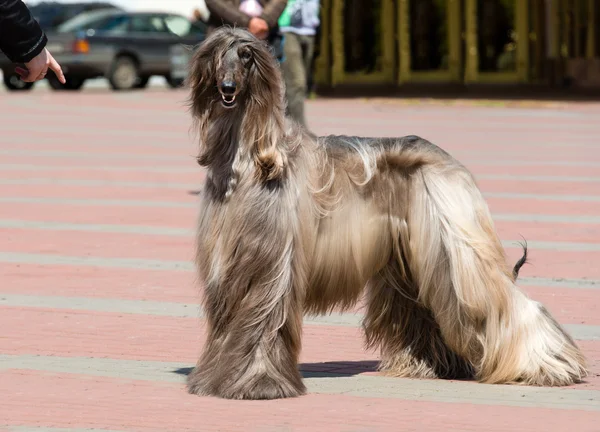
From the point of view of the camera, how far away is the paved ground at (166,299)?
18.9ft

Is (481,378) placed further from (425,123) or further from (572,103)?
(572,103)

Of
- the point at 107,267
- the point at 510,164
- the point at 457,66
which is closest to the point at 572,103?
the point at 457,66

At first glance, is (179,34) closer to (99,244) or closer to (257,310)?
(99,244)

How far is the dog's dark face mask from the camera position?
588cm

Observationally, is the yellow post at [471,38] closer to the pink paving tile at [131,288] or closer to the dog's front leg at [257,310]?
the pink paving tile at [131,288]

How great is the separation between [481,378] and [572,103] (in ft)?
67.8

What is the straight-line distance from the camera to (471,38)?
33.5 meters

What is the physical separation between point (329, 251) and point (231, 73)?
32.9 inches

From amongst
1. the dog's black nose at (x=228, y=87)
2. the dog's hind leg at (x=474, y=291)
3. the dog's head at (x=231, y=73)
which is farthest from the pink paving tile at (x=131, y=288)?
the dog's black nose at (x=228, y=87)

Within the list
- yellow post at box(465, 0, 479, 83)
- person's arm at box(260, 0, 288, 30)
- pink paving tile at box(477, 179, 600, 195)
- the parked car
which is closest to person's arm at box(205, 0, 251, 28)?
person's arm at box(260, 0, 288, 30)

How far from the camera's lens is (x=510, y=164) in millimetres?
16031

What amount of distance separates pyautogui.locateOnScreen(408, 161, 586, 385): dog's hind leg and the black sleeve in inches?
80.2

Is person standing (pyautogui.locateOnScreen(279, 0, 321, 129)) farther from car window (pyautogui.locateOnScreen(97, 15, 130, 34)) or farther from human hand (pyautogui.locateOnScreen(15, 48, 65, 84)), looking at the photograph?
car window (pyautogui.locateOnScreen(97, 15, 130, 34))

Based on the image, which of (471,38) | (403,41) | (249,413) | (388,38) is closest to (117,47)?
(388,38)
